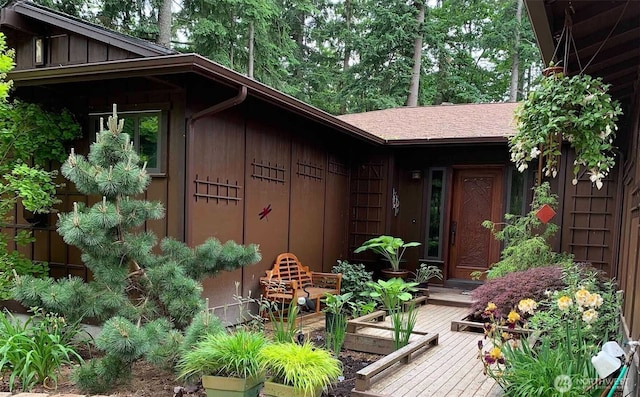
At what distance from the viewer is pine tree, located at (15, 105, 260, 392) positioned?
120 inches

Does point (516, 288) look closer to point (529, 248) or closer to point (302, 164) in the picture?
point (529, 248)

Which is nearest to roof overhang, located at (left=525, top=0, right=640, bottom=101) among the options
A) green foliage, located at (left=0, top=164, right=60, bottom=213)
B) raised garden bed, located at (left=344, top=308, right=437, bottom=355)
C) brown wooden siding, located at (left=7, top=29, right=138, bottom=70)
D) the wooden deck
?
the wooden deck

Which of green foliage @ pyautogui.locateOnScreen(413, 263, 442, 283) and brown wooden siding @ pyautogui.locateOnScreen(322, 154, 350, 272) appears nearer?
green foliage @ pyautogui.locateOnScreen(413, 263, 442, 283)

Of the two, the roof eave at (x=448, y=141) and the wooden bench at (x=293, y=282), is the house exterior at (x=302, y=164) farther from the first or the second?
the wooden bench at (x=293, y=282)

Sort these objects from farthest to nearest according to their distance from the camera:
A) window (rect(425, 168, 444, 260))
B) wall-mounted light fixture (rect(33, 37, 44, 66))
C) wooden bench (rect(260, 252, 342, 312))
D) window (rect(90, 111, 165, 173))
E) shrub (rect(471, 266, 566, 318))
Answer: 1. window (rect(425, 168, 444, 260))
2. wooden bench (rect(260, 252, 342, 312))
3. wall-mounted light fixture (rect(33, 37, 44, 66))
4. window (rect(90, 111, 165, 173))
5. shrub (rect(471, 266, 566, 318))

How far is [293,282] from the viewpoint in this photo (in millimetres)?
5336

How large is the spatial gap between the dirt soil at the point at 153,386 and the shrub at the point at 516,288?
5.67ft

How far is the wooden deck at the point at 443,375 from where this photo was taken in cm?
322

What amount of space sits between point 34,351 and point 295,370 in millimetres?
1947

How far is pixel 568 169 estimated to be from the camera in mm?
6758

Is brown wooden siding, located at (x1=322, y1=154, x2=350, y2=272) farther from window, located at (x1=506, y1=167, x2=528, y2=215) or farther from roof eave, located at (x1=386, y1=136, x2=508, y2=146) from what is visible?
window, located at (x1=506, y1=167, x2=528, y2=215)

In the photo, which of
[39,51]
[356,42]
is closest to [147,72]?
[39,51]

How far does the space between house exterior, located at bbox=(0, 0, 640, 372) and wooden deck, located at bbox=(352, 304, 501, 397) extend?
3.83ft

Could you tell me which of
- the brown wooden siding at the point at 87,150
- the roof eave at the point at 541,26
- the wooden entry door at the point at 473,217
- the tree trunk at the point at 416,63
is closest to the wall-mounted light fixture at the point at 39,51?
the brown wooden siding at the point at 87,150
